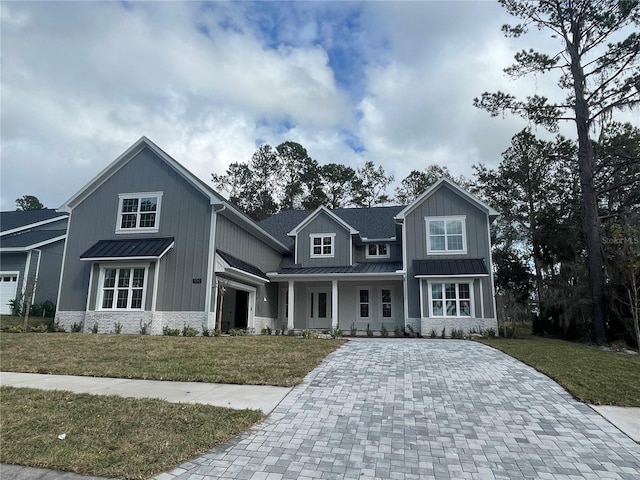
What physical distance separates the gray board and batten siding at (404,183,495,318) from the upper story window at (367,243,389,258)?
271 centimetres

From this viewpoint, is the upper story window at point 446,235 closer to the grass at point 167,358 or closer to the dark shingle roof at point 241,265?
the dark shingle roof at point 241,265

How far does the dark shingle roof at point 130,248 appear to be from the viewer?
15719 millimetres

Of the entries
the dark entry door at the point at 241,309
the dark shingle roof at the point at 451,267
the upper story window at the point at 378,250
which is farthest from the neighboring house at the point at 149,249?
the dark shingle roof at the point at 451,267

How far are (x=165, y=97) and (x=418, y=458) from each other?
14.3 metres

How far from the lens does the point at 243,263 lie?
18375mm

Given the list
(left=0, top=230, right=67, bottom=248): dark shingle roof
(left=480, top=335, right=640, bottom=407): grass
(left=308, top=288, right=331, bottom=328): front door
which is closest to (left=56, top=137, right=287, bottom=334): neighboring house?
(left=308, top=288, right=331, bottom=328): front door

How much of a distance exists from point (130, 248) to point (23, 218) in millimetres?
14987

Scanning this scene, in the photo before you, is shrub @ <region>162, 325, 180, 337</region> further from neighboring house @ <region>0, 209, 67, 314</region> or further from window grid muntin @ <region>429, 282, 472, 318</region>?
window grid muntin @ <region>429, 282, 472, 318</region>

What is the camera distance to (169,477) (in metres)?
4.07

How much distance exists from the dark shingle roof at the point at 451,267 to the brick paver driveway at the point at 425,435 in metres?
9.68

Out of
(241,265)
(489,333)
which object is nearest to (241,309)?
(241,265)

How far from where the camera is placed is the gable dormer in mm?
21859

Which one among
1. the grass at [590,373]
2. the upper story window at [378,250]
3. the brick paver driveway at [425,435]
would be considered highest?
the upper story window at [378,250]

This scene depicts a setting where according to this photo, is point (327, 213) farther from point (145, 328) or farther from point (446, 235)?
point (145, 328)
